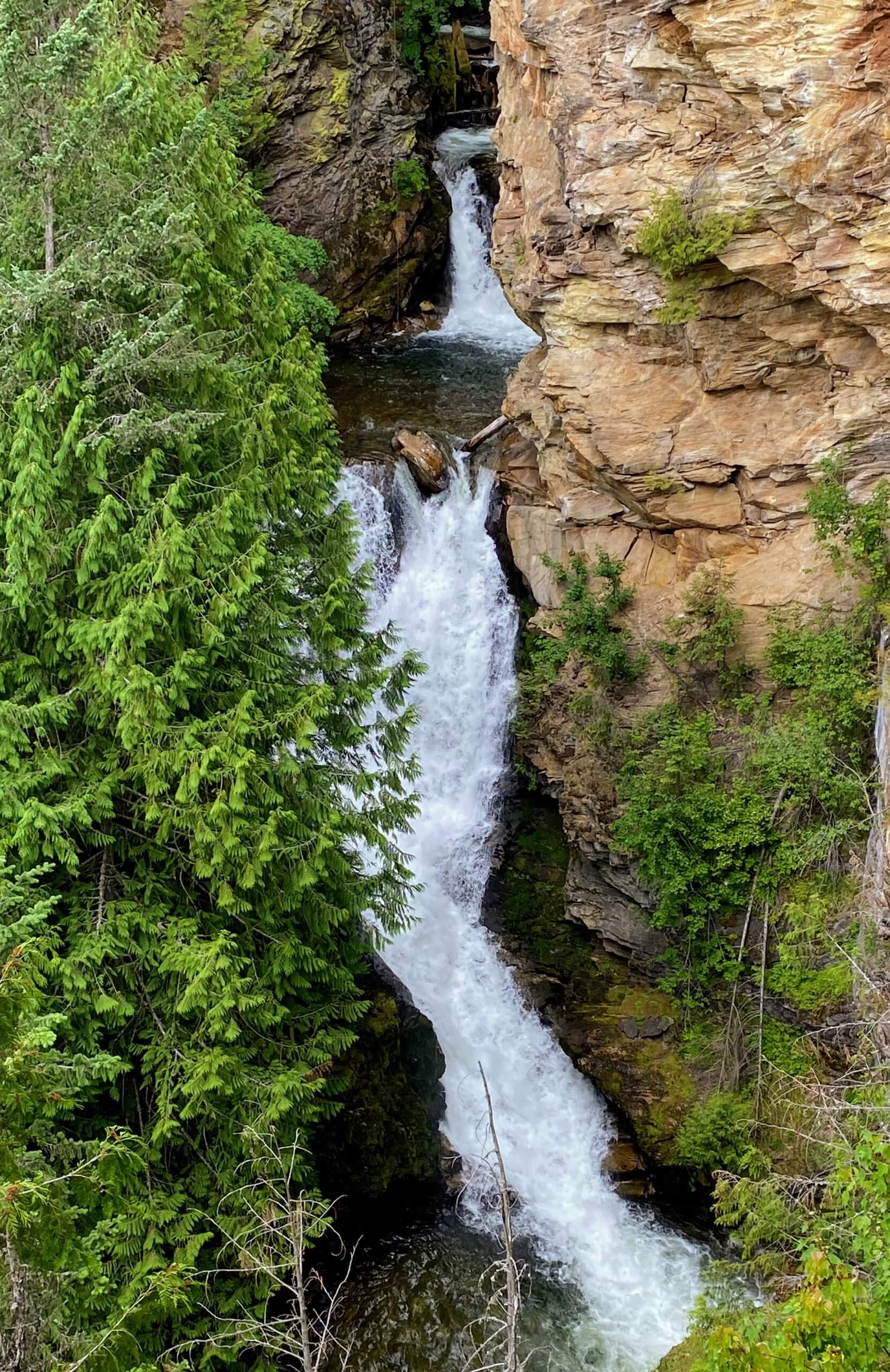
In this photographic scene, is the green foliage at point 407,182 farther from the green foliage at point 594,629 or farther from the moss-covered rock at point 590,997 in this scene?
the moss-covered rock at point 590,997

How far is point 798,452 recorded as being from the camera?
12320 millimetres

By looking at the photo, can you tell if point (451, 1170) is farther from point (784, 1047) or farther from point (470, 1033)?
point (784, 1047)

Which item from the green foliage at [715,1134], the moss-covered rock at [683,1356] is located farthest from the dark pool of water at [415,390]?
the moss-covered rock at [683,1356]

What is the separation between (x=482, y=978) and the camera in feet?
46.2

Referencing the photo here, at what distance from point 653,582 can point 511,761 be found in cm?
348

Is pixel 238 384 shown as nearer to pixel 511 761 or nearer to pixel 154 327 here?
pixel 154 327

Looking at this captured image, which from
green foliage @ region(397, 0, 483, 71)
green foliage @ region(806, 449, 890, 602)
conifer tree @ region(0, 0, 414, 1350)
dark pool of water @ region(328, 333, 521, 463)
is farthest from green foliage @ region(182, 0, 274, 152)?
green foliage @ region(806, 449, 890, 602)

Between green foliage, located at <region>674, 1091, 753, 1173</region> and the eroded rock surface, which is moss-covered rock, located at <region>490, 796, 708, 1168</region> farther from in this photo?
the eroded rock surface

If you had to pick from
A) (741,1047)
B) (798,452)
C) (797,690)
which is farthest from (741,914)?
(798,452)

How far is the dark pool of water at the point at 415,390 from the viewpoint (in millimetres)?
17328

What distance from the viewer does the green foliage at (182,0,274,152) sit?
Result: 19.0 metres

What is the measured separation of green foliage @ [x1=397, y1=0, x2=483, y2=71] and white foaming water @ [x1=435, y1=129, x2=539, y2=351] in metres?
2.13

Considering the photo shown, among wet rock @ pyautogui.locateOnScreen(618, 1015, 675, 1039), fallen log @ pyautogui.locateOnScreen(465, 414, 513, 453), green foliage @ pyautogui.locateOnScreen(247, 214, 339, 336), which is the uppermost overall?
green foliage @ pyautogui.locateOnScreen(247, 214, 339, 336)

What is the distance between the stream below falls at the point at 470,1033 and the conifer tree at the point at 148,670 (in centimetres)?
293
